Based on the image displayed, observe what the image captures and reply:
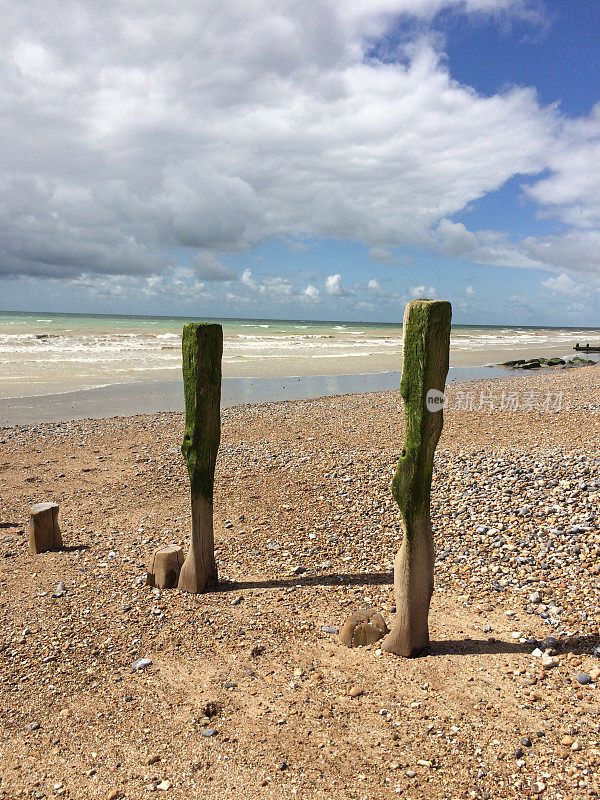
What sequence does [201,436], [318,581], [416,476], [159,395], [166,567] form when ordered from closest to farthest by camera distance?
[416,476], [201,436], [166,567], [318,581], [159,395]

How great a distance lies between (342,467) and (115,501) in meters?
4.05

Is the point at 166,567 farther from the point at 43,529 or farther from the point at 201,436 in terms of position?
the point at 43,529

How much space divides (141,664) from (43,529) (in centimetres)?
326

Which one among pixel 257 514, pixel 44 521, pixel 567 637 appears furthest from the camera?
pixel 257 514

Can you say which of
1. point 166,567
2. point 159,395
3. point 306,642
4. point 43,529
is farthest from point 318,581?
point 159,395

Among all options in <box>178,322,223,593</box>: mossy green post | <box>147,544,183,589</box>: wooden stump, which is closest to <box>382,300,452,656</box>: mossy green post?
<box>178,322,223,593</box>: mossy green post

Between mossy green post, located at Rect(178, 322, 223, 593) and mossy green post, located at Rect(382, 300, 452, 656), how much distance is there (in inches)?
92.1

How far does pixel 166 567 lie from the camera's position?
653 centimetres

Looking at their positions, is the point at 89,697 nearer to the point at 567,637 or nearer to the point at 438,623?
the point at 438,623

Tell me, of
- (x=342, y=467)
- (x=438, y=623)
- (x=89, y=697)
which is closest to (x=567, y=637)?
(x=438, y=623)

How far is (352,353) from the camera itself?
44.5m

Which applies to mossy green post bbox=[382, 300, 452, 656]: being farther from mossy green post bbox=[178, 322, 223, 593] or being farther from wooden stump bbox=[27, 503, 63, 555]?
wooden stump bbox=[27, 503, 63, 555]

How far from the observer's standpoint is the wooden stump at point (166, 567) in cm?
652

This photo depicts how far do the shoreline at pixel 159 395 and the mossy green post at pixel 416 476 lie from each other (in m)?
13.9
